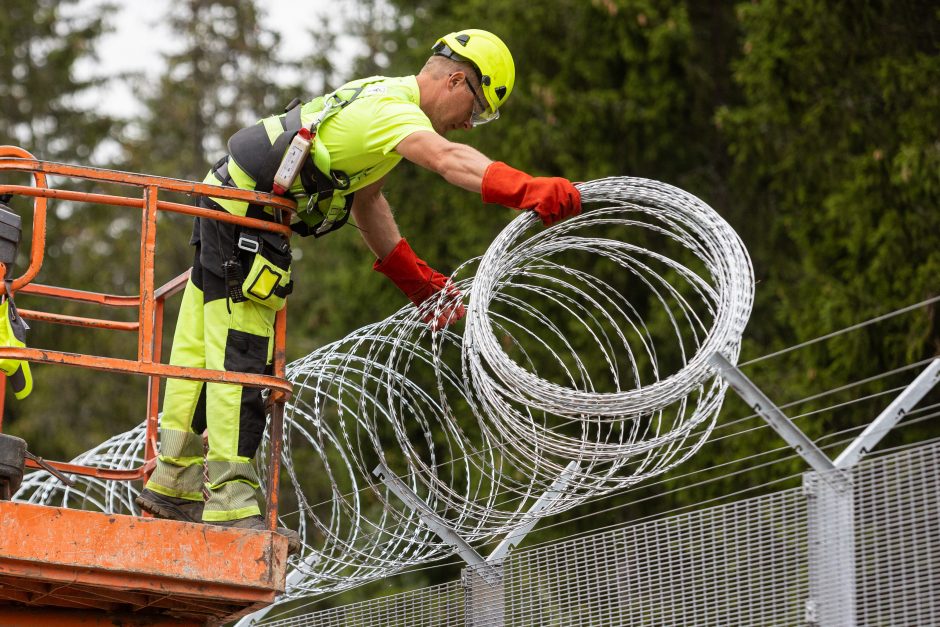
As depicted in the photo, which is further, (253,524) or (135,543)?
(253,524)

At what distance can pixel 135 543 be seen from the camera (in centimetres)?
570

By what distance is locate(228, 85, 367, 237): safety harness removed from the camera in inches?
243

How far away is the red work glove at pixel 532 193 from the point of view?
5582 millimetres

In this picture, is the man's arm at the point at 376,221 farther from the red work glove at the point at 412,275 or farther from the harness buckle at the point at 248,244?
the harness buckle at the point at 248,244

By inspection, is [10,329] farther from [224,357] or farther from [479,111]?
[479,111]

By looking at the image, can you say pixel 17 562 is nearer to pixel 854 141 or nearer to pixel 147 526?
pixel 147 526

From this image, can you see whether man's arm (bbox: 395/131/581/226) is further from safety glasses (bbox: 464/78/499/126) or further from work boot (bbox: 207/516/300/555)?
work boot (bbox: 207/516/300/555)

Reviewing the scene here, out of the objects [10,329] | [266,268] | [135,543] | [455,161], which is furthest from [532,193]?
[10,329]

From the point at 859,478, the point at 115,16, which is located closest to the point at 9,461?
the point at 859,478

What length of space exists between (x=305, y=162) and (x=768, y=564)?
254cm

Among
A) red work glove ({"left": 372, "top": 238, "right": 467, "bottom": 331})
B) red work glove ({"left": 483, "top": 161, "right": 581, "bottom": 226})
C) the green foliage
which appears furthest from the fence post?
the green foliage

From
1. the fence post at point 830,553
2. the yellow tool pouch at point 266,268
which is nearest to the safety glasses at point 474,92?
the yellow tool pouch at point 266,268

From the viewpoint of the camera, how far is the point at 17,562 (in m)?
5.52

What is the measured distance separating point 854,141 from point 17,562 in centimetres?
1209
